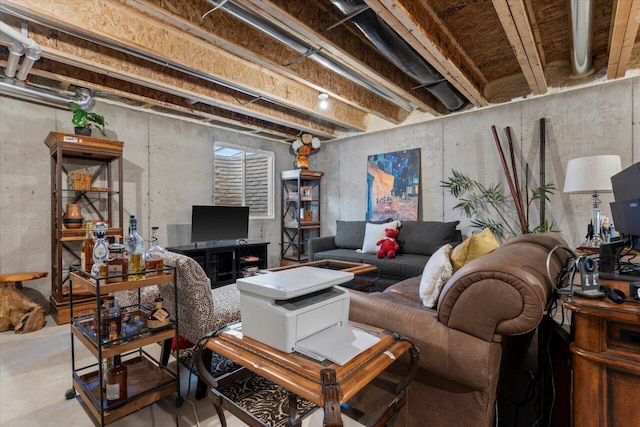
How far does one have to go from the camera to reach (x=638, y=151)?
123 inches

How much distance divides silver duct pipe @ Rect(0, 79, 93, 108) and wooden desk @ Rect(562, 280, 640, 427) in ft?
14.7

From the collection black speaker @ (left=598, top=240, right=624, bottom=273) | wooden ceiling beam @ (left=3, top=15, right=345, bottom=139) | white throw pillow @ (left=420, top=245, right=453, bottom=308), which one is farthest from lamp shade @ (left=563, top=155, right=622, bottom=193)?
wooden ceiling beam @ (left=3, top=15, right=345, bottom=139)

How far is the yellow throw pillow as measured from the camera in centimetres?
197

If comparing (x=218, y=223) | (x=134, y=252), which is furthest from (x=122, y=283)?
(x=218, y=223)

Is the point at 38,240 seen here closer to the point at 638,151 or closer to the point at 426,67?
the point at 426,67

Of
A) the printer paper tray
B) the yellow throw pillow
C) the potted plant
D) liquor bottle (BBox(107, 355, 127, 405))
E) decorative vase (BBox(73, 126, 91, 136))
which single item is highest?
the potted plant

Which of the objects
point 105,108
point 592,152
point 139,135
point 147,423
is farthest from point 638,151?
point 105,108

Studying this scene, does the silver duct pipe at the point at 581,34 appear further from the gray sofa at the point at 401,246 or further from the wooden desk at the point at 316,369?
the wooden desk at the point at 316,369

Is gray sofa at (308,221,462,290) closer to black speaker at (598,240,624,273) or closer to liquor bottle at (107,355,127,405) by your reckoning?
black speaker at (598,240,624,273)

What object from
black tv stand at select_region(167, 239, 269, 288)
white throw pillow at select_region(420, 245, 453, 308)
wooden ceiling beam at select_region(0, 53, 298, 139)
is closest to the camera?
white throw pillow at select_region(420, 245, 453, 308)

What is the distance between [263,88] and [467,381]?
11.2 ft

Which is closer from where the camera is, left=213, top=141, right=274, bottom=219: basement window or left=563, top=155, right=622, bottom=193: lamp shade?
left=563, top=155, right=622, bottom=193: lamp shade

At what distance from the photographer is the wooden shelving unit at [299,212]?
18.1 feet

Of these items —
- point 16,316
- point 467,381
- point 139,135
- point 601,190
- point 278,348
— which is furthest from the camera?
point 139,135
